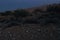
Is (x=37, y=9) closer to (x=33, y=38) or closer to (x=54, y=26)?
(x=54, y=26)

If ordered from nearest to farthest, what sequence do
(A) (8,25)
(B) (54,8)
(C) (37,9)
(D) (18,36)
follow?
(D) (18,36)
(A) (8,25)
(B) (54,8)
(C) (37,9)

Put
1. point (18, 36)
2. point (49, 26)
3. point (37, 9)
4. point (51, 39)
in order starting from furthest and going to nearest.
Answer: point (37, 9)
point (49, 26)
point (18, 36)
point (51, 39)

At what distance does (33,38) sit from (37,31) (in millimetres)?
1123

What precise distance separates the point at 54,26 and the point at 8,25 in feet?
7.81

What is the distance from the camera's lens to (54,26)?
1027cm

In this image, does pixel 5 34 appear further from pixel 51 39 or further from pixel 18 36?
pixel 51 39

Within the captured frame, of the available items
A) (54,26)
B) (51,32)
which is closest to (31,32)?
(51,32)

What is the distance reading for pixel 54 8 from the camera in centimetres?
1507

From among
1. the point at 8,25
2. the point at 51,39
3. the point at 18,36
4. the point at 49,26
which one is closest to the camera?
the point at 51,39

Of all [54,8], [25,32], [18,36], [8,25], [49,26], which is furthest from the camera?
[54,8]

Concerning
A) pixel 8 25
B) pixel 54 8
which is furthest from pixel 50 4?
pixel 8 25

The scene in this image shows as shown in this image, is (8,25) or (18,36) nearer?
(18,36)

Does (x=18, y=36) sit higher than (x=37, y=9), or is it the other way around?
(x=18, y=36)

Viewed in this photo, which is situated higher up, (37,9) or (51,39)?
(51,39)
